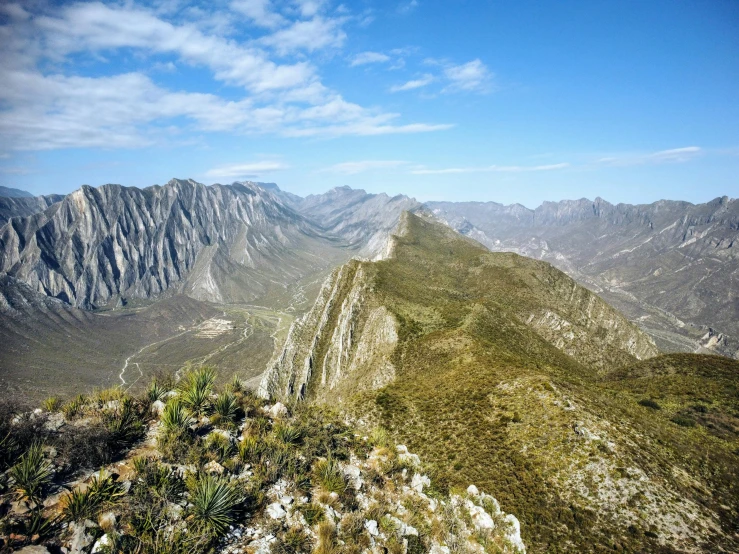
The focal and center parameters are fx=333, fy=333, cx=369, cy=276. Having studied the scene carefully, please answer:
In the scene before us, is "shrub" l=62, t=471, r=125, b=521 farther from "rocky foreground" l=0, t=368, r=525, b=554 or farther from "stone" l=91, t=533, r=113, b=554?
"stone" l=91, t=533, r=113, b=554

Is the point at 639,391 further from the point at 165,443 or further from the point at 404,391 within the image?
the point at 165,443

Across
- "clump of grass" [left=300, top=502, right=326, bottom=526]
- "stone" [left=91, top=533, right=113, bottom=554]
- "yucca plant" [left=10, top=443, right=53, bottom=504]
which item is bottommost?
"clump of grass" [left=300, top=502, right=326, bottom=526]

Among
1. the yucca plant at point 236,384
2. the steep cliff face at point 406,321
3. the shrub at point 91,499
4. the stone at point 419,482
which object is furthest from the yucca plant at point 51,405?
the steep cliff face at point 406,321

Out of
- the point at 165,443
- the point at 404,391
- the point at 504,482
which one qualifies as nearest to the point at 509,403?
the point at 504,482

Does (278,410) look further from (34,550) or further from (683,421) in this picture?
(683,421)

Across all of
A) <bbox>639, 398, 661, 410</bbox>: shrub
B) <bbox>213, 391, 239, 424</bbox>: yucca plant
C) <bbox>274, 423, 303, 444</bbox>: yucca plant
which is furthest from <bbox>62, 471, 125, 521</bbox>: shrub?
<bbox>639, 398, 661, 410</bbox>: shrub

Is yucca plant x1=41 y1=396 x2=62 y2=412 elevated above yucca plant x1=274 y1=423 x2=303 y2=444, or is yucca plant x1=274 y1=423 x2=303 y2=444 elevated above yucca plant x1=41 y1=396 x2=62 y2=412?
yucca plant x1=41 y1=396 x2=62 y2=412
